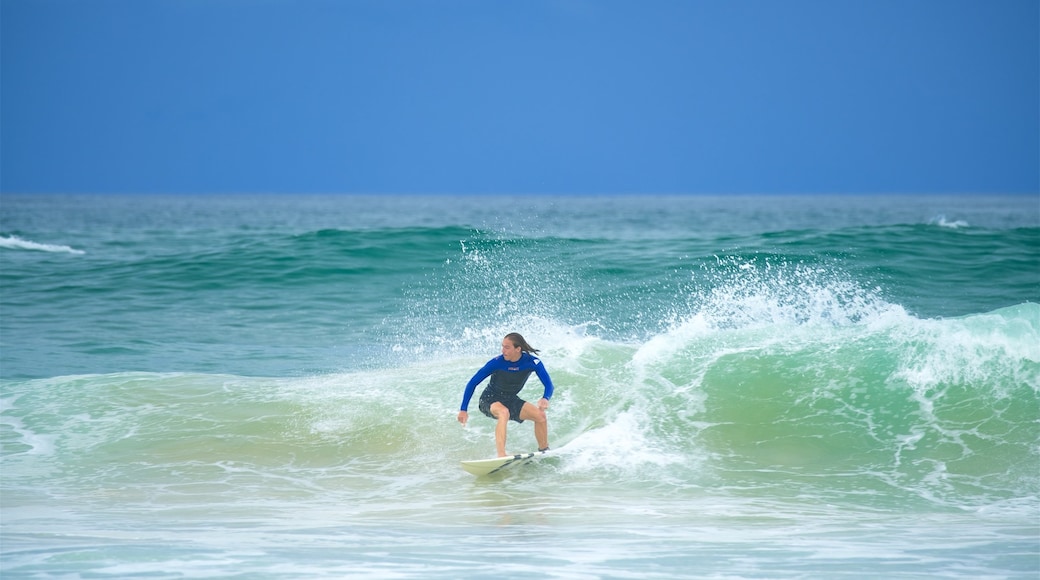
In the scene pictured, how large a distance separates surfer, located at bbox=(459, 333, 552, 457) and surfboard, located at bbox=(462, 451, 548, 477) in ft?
0.63

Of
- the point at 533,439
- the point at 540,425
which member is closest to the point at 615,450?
the point at 540,425

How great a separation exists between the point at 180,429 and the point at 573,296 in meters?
11.1

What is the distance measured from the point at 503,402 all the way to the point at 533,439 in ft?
3.42

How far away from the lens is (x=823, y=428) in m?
11.2

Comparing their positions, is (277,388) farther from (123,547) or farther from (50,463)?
(123,547)

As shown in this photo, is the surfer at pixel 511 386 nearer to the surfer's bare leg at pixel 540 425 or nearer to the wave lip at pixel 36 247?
the surfer's bare leg at pixel 540 425

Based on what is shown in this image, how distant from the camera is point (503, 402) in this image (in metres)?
10.4

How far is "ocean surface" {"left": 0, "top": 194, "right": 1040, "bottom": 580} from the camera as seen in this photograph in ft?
24.0

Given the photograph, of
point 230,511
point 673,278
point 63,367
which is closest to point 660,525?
point 230,511

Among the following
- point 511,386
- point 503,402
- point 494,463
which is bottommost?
point 494,463

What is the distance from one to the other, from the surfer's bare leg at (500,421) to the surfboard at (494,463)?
118mm

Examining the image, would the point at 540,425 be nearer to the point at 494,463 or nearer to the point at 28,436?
the point at 494,463

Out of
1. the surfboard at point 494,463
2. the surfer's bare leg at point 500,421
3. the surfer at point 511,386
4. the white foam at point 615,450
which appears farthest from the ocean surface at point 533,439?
the surfer at point 511,386

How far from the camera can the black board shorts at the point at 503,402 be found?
10.3m
